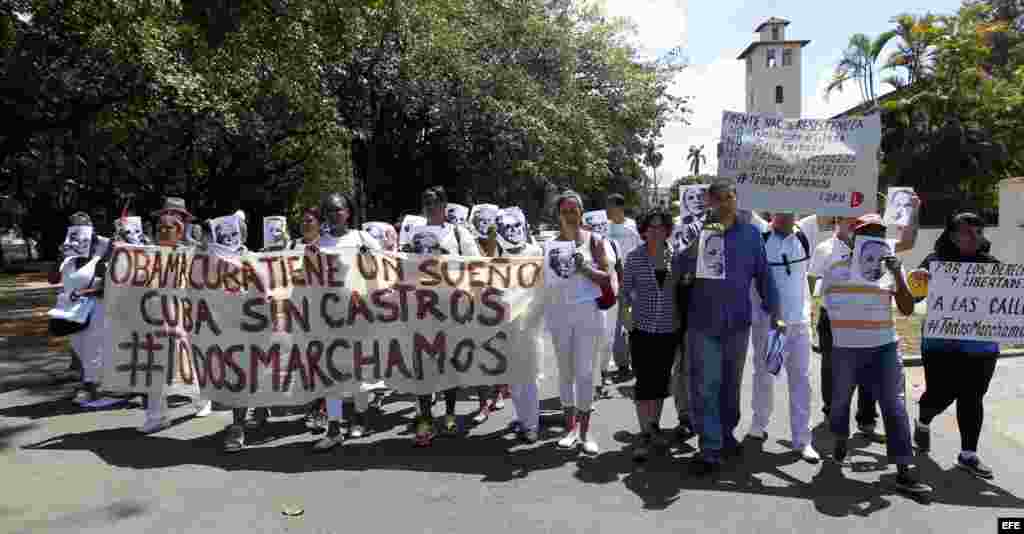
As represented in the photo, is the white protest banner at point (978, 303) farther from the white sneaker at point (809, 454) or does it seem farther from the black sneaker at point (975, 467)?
the white sneaker at point (809, 454)

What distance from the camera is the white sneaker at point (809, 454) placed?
5473 mm

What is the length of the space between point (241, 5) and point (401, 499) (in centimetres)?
929

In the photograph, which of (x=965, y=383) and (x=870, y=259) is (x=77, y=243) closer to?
(x=870, y=259)

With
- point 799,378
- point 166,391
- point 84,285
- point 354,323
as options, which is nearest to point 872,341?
point 799,378

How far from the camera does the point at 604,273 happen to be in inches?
224

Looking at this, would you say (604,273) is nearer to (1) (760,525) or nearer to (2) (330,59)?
(1) (760,525)

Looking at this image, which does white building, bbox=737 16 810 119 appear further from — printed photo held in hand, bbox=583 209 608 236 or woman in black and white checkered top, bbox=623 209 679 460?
woman in black and white checkered top, bbox=623 209 679 460

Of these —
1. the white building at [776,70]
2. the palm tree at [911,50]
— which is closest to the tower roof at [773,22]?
the white building at [776,70]

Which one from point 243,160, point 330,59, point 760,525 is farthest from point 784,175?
point 243,160

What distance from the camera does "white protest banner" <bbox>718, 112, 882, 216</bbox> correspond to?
5.62 m

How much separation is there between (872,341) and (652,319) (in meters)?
1.52

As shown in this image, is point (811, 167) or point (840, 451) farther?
point (811, 167)

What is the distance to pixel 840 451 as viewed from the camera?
17.6 feet

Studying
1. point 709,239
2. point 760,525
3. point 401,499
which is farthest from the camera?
point 709,239
